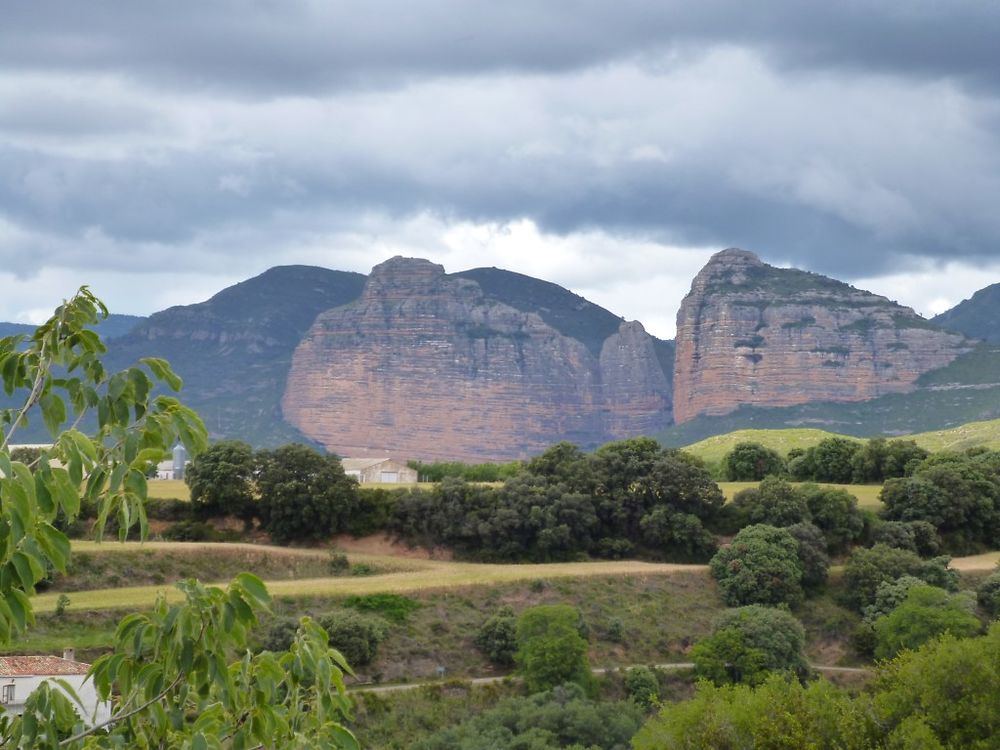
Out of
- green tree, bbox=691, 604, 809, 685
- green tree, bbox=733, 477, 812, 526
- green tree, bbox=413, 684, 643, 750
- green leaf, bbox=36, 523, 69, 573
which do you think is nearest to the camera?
green leaf, bbox=36, 523, 69, 573

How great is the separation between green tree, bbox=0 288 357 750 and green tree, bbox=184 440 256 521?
6412 cm

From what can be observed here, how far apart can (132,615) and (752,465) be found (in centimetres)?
9121

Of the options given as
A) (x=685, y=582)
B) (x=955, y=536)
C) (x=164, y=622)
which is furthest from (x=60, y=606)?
(x=955, y=536)

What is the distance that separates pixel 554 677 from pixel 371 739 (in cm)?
935

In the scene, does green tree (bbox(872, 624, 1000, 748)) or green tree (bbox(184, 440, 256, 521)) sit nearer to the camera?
green tree (bbox(872, 624, 1000, 748))

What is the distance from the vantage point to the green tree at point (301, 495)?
71875mm

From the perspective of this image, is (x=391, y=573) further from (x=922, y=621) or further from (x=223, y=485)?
(x=922, y=621)

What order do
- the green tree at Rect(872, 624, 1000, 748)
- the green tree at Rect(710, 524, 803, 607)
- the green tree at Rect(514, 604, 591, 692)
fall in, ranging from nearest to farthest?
1. the green tree at Rect(872, 624, 1000, 748)
2. the green tree at Rect(514, 604, 591, 692)
3. the green tree at Rect(710, 524, 803, 607)

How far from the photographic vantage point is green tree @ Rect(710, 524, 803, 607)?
6650 centimetres

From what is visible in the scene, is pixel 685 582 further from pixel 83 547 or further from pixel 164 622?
pixel 164 622

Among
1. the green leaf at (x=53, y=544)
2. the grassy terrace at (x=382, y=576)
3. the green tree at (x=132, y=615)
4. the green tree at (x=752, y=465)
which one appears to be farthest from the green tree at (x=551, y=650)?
the green leaf at (x=53, y=544)

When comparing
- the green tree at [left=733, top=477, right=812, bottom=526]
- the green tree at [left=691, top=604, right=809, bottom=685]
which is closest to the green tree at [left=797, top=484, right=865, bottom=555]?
the green tree at [left=733, top=477, right=812, bottom=526]

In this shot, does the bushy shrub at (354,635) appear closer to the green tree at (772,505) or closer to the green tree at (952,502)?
the green tree at (772,505)

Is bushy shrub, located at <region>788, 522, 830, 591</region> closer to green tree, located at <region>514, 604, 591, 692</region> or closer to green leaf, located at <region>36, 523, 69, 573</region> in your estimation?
green tree, located at <region>514, 604, 591, 692</region>
